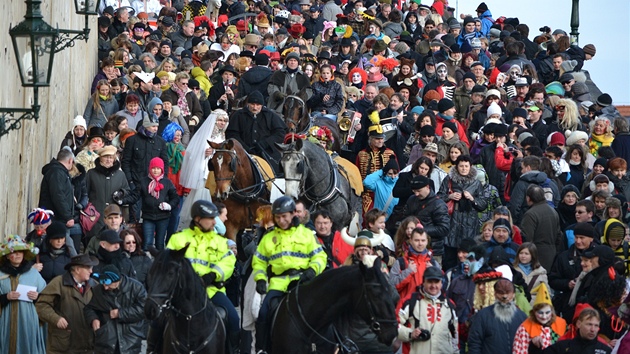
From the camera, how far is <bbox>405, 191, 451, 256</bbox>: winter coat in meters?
21.2

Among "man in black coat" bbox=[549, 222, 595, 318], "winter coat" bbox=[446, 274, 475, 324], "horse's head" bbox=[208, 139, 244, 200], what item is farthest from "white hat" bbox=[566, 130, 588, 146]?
"winter coat" bbox=[446, 274, 475, 324]

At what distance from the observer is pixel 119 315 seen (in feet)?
56.8

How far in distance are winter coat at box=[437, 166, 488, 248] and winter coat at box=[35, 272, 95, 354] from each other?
6078mm

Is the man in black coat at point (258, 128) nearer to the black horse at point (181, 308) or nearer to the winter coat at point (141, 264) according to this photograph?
the winter coat at point (141, 264)

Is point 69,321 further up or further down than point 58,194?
further down

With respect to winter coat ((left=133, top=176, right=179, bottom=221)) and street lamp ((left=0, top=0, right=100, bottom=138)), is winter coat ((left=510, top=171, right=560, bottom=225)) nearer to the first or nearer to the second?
winter coat ((left=133, top=176, right=179, bottom=221))

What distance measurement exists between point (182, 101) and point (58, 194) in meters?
7.19

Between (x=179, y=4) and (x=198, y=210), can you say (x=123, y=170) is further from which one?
(x=179, y=4)

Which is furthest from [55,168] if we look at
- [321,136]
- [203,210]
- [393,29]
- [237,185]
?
[393,29]

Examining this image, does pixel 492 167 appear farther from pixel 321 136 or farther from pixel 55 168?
pixel 55 168

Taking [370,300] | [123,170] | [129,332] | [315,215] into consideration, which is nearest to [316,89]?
[123,170]

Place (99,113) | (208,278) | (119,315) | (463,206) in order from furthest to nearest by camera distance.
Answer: (99,113) → (463,206) → (119,315) → (208,278)

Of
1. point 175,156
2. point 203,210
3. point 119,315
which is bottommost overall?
point 175,156

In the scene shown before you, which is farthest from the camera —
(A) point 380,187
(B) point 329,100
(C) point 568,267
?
(B) point 329,100
